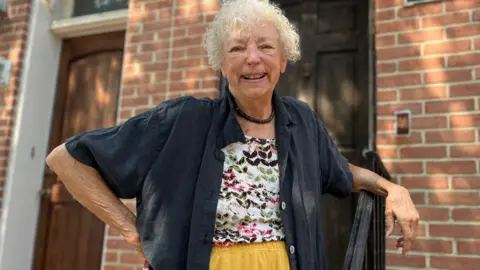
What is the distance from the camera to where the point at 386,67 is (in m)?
2.73

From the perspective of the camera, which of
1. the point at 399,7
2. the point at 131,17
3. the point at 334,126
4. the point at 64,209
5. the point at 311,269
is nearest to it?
the point at 311,269

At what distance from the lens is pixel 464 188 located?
8.01 ft

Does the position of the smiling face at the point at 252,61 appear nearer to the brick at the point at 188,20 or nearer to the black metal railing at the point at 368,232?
the black metal railing at the point at 368,232

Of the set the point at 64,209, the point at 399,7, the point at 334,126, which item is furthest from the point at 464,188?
the point at 64,209

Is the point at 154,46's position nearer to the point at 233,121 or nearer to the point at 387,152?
the point at 387,152

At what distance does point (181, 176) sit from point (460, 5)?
80.0 inches

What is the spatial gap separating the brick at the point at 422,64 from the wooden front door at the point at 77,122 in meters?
2.33

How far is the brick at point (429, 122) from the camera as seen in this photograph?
254 cm

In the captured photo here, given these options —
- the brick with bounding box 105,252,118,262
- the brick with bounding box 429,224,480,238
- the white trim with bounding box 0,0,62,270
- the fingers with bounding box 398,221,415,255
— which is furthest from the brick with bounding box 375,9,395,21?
the white trim with bounding box 0,0,62,270

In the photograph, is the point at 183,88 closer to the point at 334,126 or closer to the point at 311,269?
the point at 334,126

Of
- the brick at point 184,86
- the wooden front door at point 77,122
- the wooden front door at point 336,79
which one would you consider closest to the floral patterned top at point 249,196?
the wooden front door at point 336,79

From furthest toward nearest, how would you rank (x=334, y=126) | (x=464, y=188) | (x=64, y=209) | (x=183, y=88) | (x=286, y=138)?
1. (x=64, y=209)
2. (x=183, y=88)
3. (x=334, y=126)
4. (x=464, y=188)
5. (x=286, y=138)

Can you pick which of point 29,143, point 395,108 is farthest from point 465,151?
point 29,143

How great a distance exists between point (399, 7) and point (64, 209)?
3050mm
